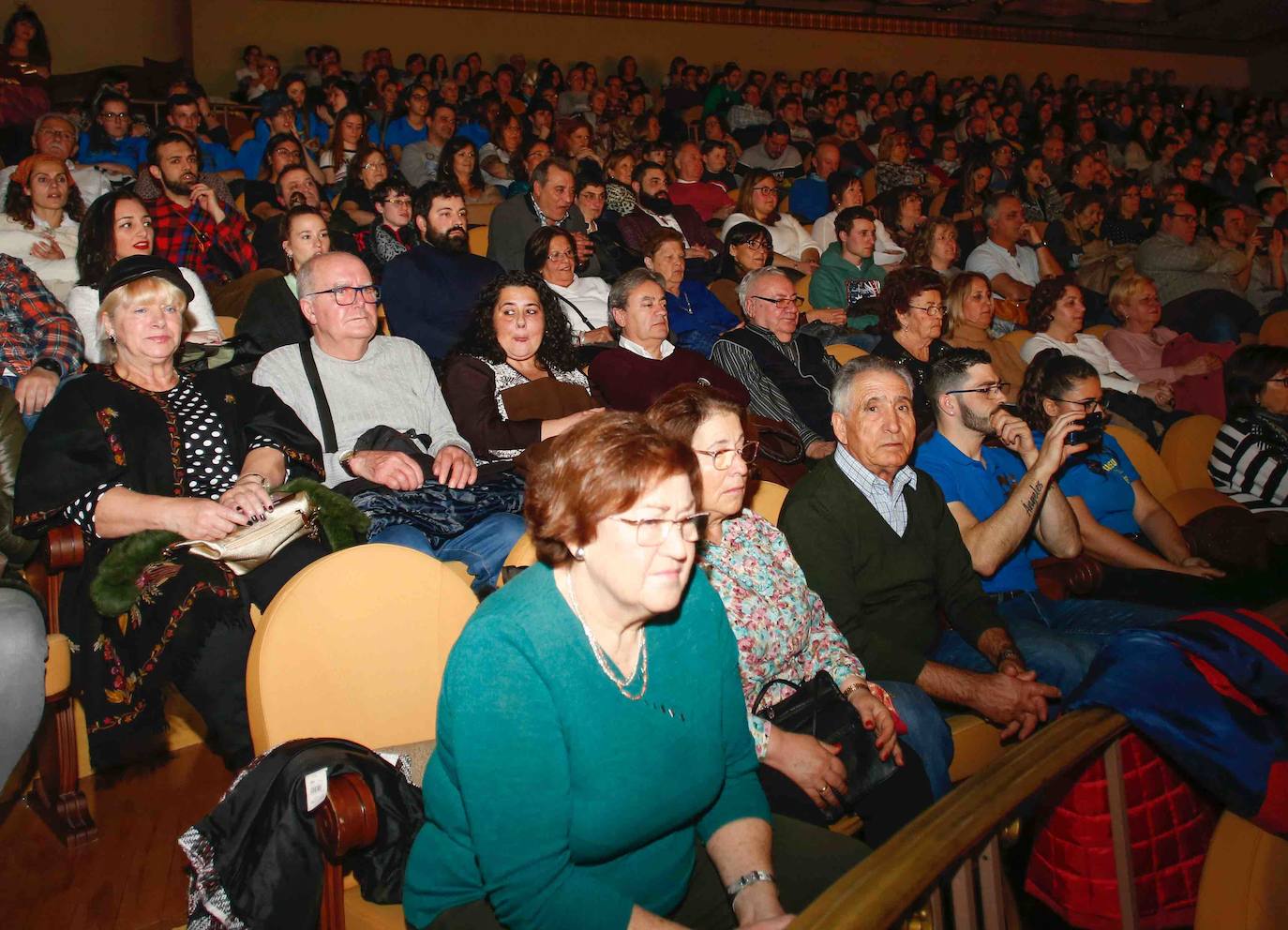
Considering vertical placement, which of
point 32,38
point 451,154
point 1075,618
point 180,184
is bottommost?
point 1075,618

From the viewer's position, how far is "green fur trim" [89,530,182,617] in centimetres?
179

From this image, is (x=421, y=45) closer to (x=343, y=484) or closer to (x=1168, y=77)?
(x=343, y=484)

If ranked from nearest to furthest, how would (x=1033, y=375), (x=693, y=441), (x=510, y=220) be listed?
(x=693, y=441), (x=1033, y=375), (x=510, y=220)

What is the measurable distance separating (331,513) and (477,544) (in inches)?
15.1

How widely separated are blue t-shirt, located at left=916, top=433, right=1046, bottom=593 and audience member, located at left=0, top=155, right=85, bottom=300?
2928mm

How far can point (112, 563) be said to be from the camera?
1806mm

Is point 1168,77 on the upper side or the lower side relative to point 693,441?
upper

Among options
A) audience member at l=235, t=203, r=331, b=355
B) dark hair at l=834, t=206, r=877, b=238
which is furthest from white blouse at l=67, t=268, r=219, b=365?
dark hair at l=834, t=206, r=877, b=238

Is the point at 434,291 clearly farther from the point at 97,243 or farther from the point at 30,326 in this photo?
the point at 30,326

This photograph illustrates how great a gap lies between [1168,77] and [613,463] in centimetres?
1371

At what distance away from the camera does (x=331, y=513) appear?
2.00m

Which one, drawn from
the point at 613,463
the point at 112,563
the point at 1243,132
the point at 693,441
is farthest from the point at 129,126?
the point at 1243,132

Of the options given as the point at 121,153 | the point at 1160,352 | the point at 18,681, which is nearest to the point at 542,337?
the point at 18,681

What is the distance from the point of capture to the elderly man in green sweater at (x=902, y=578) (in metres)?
1.96
